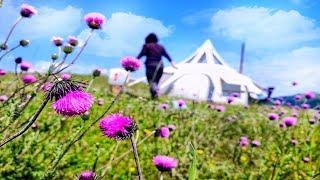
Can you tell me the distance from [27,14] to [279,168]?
2.14 metres

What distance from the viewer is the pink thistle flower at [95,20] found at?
347cm

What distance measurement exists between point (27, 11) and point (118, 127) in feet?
8.07

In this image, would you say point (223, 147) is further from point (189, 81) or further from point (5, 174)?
point (189, 81)

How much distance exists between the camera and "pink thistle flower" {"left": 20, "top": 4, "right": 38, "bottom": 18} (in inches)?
156

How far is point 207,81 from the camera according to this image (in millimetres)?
21031

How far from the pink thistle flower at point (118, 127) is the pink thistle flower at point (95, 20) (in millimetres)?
1765

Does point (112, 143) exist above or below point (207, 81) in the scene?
below

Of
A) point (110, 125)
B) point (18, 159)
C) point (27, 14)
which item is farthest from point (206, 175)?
point (110, 125)

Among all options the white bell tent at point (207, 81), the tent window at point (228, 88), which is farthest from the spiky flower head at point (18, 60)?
the tent window at point (228, 88)

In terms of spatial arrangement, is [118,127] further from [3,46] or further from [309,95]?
[309,95]

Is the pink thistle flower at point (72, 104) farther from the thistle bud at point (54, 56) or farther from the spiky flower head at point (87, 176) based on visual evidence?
the thistle bud at point (54, 56)

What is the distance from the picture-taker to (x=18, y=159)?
3781 mm

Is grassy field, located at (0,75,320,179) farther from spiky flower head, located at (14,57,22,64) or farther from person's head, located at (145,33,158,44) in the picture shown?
person's head, located at (145,33,158,44)

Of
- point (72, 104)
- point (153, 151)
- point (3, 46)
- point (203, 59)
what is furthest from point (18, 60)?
point (203, 59)
